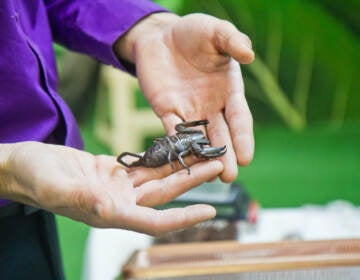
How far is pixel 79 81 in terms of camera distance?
243cm

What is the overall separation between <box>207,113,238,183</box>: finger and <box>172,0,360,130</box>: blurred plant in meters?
1.35

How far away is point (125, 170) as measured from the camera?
2.76ft

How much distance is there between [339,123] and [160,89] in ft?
5.33

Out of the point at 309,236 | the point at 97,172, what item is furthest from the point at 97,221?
the point at 309,236

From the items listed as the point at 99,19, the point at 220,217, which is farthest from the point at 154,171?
the point at 220,217

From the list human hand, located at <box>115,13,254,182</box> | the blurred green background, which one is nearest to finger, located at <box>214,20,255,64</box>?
human hand, located at <box>115,13,254,182</box>

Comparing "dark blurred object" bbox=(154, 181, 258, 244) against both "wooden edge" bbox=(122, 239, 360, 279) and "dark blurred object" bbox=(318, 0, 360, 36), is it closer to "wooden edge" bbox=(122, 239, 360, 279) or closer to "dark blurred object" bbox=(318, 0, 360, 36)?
"wooden edge" bbox=(122, 239, 360, 279)

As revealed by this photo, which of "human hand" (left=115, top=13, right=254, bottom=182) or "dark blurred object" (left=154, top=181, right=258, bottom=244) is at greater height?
"human hand" (left=115, top=13, right=254, bottom=182)

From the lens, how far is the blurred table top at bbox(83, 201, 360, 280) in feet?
4.21

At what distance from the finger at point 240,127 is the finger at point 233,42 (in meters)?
0.07

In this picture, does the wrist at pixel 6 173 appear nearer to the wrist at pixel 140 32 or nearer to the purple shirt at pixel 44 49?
the purple shirt at pixel 44 49

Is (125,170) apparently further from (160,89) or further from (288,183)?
(288,183)

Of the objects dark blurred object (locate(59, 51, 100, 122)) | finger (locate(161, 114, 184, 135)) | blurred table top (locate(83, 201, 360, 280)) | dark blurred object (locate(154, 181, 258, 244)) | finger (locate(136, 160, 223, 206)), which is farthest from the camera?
dark blurred object (locate(59, 51, 100, 122))

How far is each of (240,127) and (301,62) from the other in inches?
61.5
